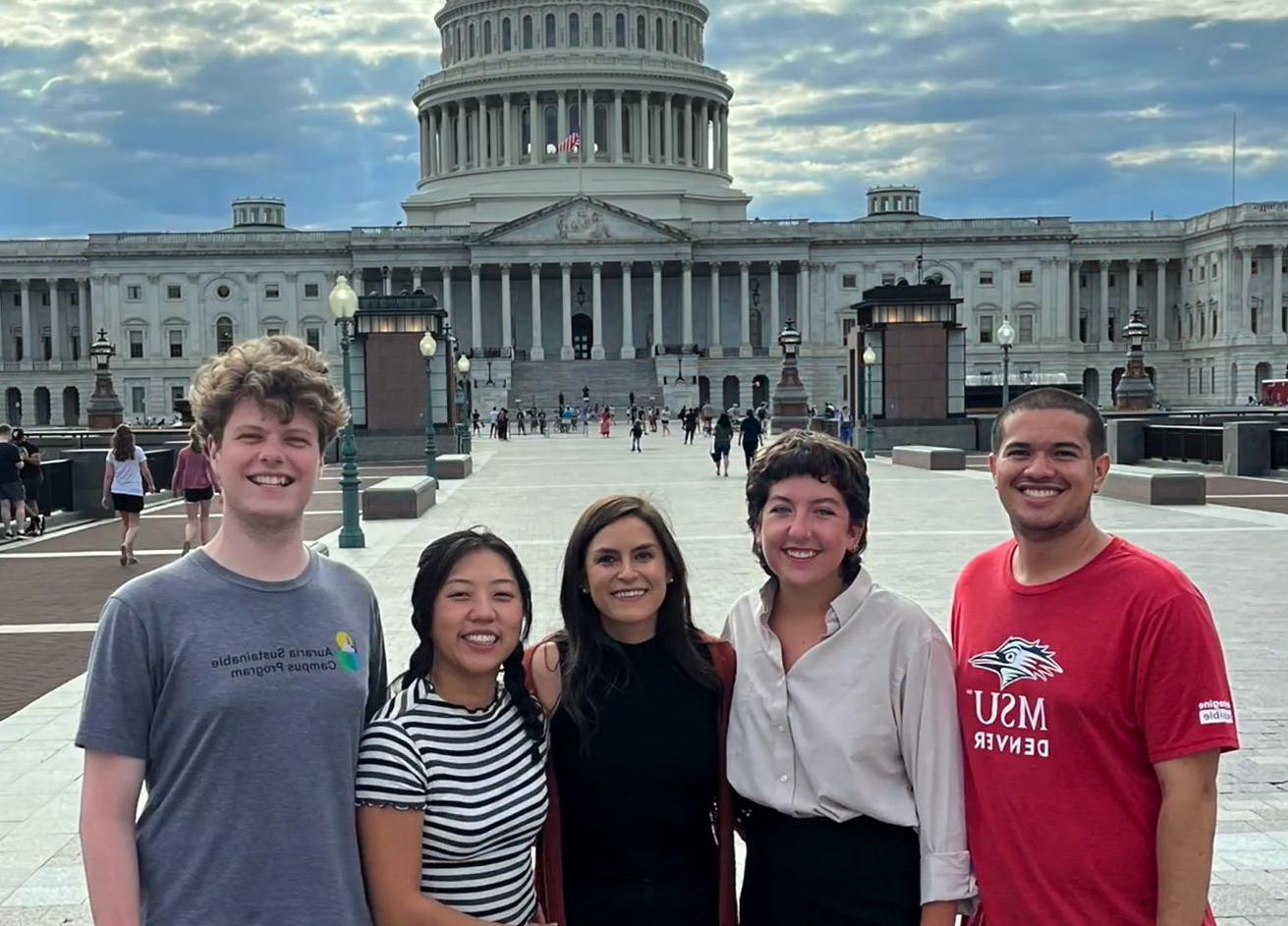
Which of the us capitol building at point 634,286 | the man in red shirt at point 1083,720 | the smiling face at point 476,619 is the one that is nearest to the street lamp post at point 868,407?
the man in red shirt at point 1083,720

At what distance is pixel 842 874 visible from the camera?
3891 mm

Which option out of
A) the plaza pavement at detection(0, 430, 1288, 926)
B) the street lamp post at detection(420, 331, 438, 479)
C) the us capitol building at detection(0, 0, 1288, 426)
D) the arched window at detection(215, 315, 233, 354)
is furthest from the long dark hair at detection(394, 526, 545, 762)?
the arched window at detection(215, 315, 233, 354)

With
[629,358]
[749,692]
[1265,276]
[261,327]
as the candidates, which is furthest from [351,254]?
[749,692]

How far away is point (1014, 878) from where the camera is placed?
148 inches

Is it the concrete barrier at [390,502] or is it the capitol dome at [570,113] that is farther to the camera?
the capitol dome at [570,113]

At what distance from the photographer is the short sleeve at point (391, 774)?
3.59 meters

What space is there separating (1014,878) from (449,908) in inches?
62.6

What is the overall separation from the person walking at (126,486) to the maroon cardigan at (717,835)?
15932mm

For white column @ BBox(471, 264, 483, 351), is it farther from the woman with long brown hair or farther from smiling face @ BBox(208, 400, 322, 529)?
smiling face @ BBox(208, 400, 322, 529)

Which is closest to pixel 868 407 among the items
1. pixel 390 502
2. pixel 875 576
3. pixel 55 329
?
pixel 390 502

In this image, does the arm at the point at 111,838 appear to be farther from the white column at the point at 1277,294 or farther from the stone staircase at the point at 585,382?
the white column at the point at 1277,294

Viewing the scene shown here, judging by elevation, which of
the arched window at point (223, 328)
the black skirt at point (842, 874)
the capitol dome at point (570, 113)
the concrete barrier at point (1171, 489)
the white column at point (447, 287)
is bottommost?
the concrete barrier at point (1171, 489)

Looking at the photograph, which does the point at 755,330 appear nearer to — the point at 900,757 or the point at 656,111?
the point at 656,111

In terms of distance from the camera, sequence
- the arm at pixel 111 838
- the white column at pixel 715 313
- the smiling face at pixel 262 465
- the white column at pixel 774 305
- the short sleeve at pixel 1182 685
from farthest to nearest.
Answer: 1. the white column at pixel 774 305
2. the white column at pixel 715 313
3. the smiling face at pixel 262 465
4. the short sleeve at pixel 1182 685
5. the arm at pixel 111 838
